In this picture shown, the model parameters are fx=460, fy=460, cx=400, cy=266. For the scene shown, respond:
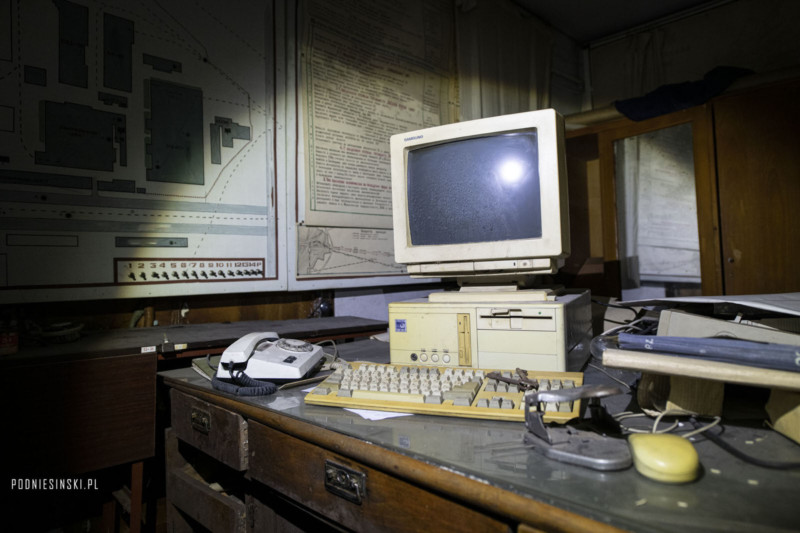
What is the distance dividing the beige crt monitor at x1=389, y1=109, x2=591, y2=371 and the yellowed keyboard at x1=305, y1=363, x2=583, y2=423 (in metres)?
0.12

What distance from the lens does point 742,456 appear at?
54 cm

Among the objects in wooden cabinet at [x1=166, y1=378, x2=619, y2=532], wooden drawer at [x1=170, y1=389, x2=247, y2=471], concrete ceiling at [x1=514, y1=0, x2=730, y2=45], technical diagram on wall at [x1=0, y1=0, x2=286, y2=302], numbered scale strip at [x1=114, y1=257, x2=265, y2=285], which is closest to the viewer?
wooden cabinet at [x1=166, y1=378, x2=619, y2=532]

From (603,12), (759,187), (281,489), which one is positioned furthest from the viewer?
(603,12)

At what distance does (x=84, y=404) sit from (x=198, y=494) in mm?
327

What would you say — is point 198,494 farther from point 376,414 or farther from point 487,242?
point 487,242

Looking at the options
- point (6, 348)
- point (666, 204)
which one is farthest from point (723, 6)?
point (6, 348)

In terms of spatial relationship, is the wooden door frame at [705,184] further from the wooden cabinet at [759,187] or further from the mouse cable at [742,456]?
the mouse cable at [742,456]

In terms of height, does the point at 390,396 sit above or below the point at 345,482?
above

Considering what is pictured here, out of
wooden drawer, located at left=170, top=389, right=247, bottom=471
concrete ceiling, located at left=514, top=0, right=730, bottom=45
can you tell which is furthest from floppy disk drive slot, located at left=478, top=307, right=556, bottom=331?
concrete ceiling, located at left=514, top=0, right=730, bottom=45

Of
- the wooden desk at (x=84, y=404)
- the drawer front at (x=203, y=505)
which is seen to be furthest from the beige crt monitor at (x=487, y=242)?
the wooden desk at (x=84, y=404)

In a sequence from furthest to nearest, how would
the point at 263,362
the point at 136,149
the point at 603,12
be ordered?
the point at 603,12, the point at 136,149, the point at 263,362

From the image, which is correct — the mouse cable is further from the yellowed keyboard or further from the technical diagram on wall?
the technical diagram on wall

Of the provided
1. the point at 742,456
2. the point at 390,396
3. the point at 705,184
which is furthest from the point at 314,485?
the point at 705,184

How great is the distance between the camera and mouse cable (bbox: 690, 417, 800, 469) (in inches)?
20.2
